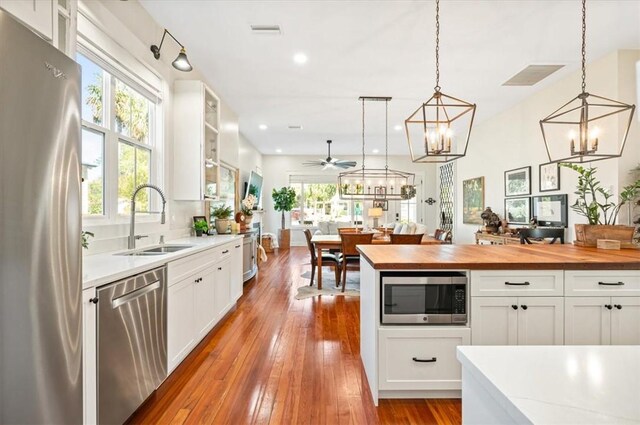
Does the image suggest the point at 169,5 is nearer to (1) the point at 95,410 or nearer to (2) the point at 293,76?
(2) the point at 293,76

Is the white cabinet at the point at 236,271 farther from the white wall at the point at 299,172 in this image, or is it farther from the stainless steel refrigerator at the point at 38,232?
the white wall at the point at 299,172

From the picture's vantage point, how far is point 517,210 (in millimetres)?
5629

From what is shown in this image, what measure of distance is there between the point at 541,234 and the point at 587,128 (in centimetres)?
248

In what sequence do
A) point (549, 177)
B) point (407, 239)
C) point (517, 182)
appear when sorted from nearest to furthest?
1. point (407, 239)
2. point (549, 177)
3. point (517, 182)

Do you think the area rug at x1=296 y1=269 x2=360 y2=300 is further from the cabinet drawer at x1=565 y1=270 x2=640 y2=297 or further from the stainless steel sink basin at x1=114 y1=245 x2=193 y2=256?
the cabinet drawer at x1=565 y1=270 x2=640 y2=297

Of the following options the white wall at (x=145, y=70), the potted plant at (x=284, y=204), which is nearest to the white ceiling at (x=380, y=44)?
the white wall at (x=145, y=70)

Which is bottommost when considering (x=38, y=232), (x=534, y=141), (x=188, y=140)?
(x=38, y=232)

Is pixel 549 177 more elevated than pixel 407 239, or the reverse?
pixel 549 177

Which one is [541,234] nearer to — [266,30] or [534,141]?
[534,141]

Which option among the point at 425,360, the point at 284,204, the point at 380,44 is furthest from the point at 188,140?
the point at 284,204

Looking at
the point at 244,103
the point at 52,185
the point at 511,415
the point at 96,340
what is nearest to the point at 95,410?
the point at 96,340

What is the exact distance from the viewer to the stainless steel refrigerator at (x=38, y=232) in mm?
1016

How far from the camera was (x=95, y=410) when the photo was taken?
153cm

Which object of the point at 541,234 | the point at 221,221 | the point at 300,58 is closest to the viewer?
the point at 300,58
